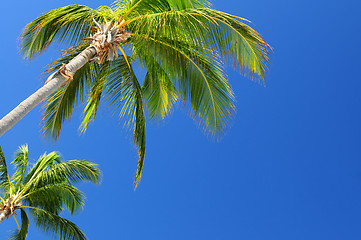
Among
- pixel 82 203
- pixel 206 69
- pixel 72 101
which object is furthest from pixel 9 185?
pixel 206 69

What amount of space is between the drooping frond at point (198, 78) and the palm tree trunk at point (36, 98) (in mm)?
1368

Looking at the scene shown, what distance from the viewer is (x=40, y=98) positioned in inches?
219

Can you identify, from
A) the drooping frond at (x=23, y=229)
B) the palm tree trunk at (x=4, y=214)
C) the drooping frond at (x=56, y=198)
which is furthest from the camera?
the drooping frond at (x=23, y=229)

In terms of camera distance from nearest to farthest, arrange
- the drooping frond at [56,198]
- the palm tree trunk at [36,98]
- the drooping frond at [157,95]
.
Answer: the palm tree trunk at [36,98], the drooping frond at [157,95], the drooping frond at [56,198]

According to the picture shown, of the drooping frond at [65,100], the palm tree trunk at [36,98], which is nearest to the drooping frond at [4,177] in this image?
the drooping frond at [65,100]

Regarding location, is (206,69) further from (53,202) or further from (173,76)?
(53,202)

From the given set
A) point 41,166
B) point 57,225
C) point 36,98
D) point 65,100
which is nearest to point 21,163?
point 41,166

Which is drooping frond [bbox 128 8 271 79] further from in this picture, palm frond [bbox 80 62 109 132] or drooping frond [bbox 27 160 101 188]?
drooping frond [bbox 27 160 101 188]

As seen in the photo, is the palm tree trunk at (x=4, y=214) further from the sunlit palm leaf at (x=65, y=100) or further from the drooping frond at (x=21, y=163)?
the sunlit palm leaf at (x=65, y=100)

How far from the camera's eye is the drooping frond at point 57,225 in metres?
9.86

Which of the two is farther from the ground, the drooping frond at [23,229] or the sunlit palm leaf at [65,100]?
the sunlit palm leaf at [65,100]

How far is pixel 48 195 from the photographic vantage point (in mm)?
10383

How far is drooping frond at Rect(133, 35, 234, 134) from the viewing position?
23.5 ft

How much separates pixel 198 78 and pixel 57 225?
5858 mm
